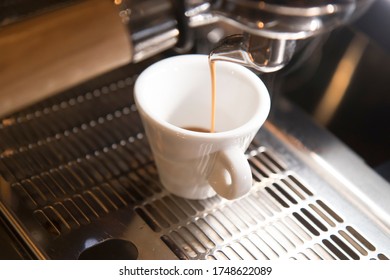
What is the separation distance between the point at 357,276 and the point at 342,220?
62 mm

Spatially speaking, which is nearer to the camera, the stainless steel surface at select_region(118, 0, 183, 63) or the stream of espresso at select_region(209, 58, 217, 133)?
the stream of espresso at select_region(209, 58, 217, 133)

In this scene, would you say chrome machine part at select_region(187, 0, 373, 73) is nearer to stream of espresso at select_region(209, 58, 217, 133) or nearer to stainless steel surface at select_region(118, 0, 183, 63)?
stream of espresso at select_region(209, 58, 217, 133)

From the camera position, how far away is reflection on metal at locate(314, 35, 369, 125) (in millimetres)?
652

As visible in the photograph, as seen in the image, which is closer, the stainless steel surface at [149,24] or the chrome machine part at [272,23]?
the chrome machine part at [272,23]

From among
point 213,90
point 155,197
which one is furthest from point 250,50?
point 155,197

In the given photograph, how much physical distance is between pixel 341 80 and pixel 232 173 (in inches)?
9.7

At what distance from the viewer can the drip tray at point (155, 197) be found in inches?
19.6

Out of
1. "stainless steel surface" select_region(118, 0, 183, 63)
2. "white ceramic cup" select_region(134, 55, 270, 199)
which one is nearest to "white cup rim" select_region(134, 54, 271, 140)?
"white ceramic cup" select_region(134, 55, 270, 199)

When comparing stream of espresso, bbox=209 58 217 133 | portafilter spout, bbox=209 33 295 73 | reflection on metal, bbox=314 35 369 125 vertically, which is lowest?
reflection on metal, bbox=314 35 369 125

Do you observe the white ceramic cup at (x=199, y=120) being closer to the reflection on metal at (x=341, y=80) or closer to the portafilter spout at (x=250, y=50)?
the portafilter spout at (x=250, y=50)

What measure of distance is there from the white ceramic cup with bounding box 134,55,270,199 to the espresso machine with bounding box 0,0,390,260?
2cm

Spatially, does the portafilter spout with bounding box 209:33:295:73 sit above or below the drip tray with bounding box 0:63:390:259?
above

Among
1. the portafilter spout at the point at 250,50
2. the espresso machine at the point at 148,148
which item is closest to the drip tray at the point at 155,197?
the espresso machine at the point at 148,148

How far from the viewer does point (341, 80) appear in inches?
26.3
